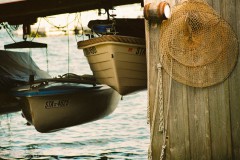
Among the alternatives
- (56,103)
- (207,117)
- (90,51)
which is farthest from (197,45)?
(56,103)

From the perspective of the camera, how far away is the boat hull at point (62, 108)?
1353 cm

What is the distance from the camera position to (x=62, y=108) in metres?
14.0

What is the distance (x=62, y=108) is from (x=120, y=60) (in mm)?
2802

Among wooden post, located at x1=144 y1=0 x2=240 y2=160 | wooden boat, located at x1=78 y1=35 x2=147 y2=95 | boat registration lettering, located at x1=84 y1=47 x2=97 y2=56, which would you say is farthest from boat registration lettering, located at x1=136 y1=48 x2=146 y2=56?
wooden post, located at x1=144 y1=0 x2=240 y2=160

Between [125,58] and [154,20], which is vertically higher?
[154,20]

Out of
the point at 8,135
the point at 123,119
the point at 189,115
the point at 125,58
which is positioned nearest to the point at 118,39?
the point at 125,58

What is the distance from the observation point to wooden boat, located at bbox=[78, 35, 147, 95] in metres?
11.8

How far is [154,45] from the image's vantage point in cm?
848

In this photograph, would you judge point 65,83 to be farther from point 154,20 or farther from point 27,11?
point 154,20

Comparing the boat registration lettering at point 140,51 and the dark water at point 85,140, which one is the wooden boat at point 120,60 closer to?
the boat registration lettering at point 140,51

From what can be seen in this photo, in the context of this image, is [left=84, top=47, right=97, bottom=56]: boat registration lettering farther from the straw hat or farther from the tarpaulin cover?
the straw hat

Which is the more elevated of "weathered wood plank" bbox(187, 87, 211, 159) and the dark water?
"weathered wood plank" bbox(187, 87, 211, 159)

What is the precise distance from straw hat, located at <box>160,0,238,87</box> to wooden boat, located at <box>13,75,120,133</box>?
5.65 meters

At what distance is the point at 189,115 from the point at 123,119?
16.4 m
